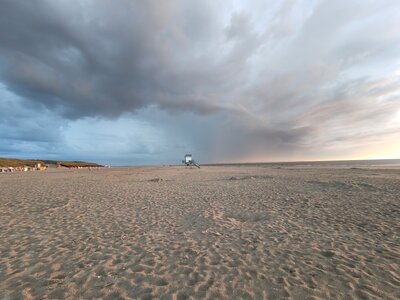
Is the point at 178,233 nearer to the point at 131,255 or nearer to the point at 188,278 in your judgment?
the point at 131,255

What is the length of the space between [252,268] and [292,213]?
707 cm

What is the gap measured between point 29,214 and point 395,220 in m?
19.1

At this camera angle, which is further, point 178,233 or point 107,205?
point 107,205

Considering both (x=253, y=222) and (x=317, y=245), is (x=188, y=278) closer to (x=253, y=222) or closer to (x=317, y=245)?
(x=317, y=245)

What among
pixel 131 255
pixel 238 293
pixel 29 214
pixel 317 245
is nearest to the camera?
pixel 238 293

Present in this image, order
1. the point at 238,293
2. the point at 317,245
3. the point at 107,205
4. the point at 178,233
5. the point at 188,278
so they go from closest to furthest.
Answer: the point at 238,293
the point at 188,278
the point at 317,245
the point at 178,233
the point at 107,205

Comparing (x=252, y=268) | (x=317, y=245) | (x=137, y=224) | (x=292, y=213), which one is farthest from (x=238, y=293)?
(x=292, y=213)

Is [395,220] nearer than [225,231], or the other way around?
[225,231]

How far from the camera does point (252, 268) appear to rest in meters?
5.97

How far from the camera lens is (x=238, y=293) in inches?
192

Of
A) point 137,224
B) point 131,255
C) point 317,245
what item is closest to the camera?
point 131,255

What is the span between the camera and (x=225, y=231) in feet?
30.0

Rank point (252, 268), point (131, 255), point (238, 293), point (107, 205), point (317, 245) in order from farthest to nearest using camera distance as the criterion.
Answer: point (107, 205), point (317, 245), point (131, 255), point (252, 268), point (238, 293)

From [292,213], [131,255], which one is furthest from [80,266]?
[292,213]
